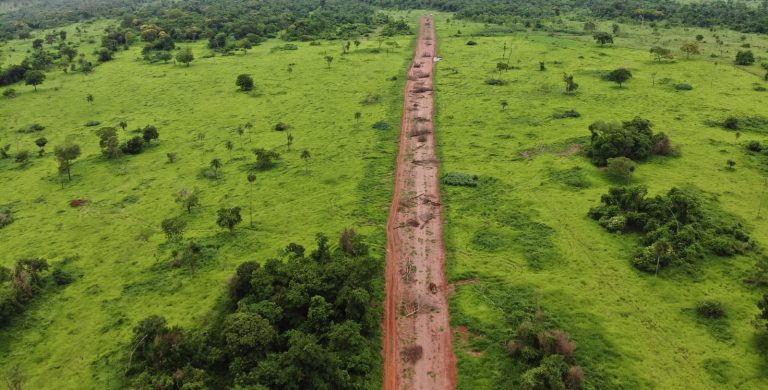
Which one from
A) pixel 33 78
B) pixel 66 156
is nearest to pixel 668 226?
pixel 66 156

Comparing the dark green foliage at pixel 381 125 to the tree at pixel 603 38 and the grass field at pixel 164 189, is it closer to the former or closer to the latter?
the grass field at pixel 164 189

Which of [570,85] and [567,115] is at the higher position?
[570,85]

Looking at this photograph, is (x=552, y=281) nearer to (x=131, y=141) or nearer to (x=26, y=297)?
(x=26, y=297)

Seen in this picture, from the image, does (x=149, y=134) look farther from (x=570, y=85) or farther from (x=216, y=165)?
(x=570, y=85)

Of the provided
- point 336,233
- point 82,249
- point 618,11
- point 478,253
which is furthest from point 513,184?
point 618,11

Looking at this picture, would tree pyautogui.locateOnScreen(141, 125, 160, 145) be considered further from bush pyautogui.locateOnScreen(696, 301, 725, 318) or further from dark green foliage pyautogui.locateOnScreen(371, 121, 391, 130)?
bush pyautogui.locateOnScreen(696, 301, 725, 318)
